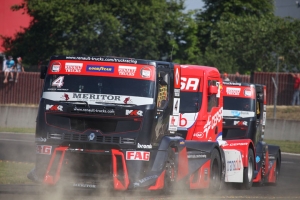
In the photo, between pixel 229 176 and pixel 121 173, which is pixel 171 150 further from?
pixel 229 176

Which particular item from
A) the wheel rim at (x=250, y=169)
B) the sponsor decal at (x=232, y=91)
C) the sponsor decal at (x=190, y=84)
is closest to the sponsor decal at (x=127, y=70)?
the sponsor decal at (x=190, y=84)

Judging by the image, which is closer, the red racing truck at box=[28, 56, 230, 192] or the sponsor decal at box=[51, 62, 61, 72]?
the red racing truck at box=[28, 56, 230, 192]

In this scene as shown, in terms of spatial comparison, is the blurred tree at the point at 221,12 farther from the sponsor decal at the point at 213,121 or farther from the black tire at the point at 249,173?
the sponsor decal at the point at 213,121

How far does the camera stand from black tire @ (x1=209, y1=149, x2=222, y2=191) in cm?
→ 1580

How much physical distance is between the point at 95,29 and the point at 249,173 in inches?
1143

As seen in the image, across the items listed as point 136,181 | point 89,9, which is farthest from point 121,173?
point 89,9

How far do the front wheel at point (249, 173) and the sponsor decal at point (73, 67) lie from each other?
18.3ft

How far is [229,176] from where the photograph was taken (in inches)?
678

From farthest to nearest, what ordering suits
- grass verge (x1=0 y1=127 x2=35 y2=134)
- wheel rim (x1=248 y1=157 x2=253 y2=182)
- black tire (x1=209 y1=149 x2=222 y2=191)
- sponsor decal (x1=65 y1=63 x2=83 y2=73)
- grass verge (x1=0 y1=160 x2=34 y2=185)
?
grass verge (x1=0 y1=127 x2=35 y2=134) < wheel rim (x1=248 y1=157 x2=253 y2=182) < black tire (x1=209 y1=149 x2=222 y2=191) < grass verge (x1=0 y1=160 x2=34 y2=185) < sponsor decal (x1=65 y1=63 x2=83 y2=73)

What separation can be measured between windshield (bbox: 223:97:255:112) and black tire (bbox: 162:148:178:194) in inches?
248

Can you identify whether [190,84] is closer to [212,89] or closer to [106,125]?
[212,89]

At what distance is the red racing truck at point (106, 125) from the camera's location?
1280cm

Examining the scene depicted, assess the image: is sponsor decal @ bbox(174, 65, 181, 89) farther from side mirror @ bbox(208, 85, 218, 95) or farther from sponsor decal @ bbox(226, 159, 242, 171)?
sponsor decal @ bbox(226, 159, 242, 171)

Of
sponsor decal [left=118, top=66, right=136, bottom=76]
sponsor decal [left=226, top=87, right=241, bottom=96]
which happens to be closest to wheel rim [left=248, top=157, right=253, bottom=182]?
sponsor decal [left=226, top=87, right=241, bottom=96]
